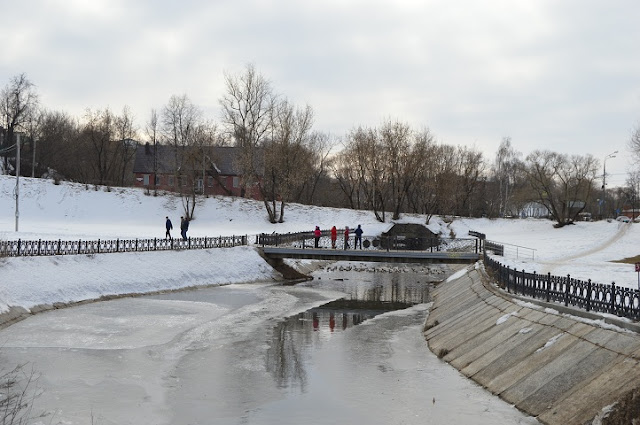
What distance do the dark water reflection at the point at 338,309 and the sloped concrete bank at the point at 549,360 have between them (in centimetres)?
443

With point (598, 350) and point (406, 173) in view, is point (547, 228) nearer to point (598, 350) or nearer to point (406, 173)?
point (406, 173)

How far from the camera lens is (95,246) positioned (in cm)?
3731

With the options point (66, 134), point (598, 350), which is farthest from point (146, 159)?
point (598, 350)

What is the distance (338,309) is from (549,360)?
1737 cm

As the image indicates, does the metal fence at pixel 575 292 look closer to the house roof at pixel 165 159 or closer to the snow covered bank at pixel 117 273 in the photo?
the snow covered bank at pixel 117 273

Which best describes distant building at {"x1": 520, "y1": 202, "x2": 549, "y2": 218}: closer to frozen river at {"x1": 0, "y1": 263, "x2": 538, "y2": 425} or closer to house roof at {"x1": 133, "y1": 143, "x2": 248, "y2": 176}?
house roof at {"x1": 133, "y1": 143, "x2": 248, "y2": 176}

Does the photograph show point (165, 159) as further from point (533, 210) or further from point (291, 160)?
point (533, 210)

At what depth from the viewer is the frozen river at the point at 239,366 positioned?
46.0ft

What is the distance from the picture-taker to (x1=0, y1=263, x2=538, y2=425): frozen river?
46.0 ft

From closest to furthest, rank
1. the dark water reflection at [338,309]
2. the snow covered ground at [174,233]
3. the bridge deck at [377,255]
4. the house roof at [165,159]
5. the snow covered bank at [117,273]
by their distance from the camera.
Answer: the dark water reflection at [338,309] < the snow covered bank at [117,273] < the snow covered ground at [174,233] < the bridge deck at [377,255] < the house roof at [165,159]

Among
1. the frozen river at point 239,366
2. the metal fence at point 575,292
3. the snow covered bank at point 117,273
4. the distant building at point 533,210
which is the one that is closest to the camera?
the frozen river at point 239,366

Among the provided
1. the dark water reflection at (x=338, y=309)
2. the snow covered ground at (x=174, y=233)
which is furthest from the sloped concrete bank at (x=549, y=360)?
the snow covered ground at (x=174, y=233)

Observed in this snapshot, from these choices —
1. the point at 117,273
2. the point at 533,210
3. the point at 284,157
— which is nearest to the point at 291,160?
the point at 284,157

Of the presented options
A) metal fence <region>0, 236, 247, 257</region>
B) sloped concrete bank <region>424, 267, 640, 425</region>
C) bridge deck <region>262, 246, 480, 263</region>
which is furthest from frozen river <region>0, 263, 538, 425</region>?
bridge deck <region>262, 246, 480, 263</region>
